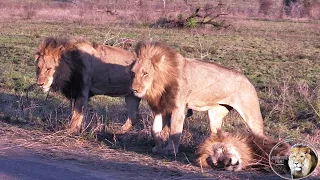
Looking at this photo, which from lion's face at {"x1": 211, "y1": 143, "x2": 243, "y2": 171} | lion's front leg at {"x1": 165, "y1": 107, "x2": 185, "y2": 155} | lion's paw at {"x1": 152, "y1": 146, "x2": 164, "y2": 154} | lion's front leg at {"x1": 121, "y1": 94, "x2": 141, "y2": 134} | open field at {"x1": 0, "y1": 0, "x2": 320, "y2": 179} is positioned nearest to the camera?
lion's face at {"x1": 211, "y1": 143, "x2": 243, "y2": 171}

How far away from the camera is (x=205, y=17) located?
36.9 metres

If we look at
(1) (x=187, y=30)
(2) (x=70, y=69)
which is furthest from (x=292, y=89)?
(1) (x=187, y=30)

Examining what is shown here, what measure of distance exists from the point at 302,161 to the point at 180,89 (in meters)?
2.42

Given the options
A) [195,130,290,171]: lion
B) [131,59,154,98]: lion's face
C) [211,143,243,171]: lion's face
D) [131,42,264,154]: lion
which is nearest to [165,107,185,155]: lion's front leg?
[131,42,264,154]: lion

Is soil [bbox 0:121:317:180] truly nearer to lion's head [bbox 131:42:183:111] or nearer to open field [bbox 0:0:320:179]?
open field [bbox 0:0:320:179]

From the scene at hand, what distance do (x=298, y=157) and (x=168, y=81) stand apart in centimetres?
242

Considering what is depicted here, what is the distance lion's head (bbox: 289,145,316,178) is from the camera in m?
6.73

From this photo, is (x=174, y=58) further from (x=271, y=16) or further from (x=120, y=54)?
(x=271, y=16)

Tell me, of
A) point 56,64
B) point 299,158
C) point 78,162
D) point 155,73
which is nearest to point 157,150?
point 155,73

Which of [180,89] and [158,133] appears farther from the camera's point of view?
[158,133]

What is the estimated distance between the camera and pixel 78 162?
7.79 m

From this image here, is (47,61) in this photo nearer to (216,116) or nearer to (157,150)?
(157,150)

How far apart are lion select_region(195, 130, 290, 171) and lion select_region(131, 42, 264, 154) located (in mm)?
1000

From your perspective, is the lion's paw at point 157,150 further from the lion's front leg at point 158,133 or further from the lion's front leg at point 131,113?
the lion's front leg at point 131,113
